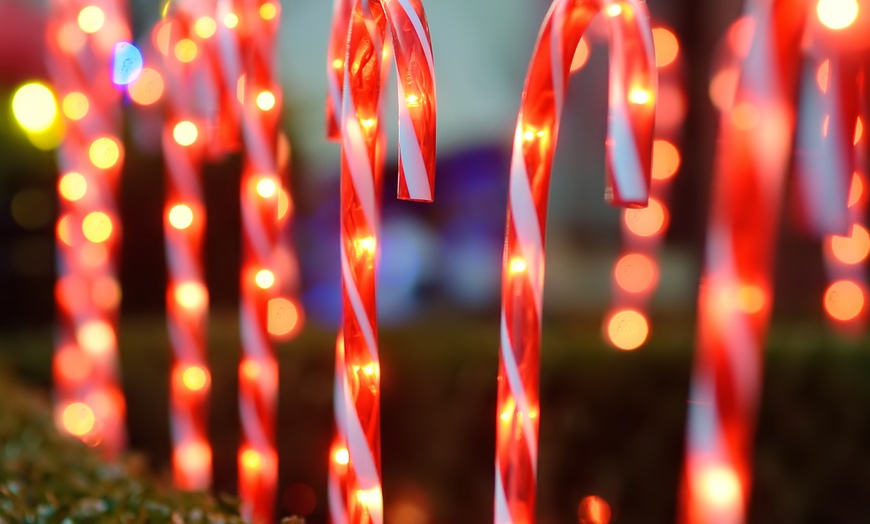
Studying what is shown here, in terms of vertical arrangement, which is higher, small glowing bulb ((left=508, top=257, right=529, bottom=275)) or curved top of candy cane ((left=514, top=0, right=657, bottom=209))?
curved top of candy cane ((left=514, top=0, right=657, bottom=209))

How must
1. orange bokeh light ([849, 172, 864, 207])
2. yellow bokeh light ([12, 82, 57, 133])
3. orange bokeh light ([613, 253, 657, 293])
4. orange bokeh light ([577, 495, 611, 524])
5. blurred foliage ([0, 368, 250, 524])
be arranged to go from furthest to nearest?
yellow bokeh light ([12, 82, 57, 133]) → orange bokeh light ([613, 253, 657, 293]) → orange bokeh light ([577, 495, 611, 524]) → blurred foliage ([0, 368, 250, 524]) → orange bokeh light ([849, 172, 864, 207])

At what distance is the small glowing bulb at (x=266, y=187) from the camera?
7.69 feet

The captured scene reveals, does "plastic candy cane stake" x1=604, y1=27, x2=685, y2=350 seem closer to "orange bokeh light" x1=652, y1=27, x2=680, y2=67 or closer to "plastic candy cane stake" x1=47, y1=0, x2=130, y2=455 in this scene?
"orange bokeh light" x1=652, y1=27, x2=680, y2=67

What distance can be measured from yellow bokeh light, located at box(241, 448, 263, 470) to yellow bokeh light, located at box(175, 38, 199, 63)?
0.97 metres

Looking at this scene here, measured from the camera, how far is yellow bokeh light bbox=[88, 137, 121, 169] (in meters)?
3.47

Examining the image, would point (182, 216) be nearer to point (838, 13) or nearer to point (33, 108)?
point (838, 13)

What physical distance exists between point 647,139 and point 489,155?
9.82 m

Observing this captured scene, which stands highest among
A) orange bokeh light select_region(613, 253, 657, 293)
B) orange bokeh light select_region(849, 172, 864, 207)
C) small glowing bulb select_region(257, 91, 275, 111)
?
small glowing bulb select_region(257, 91, 275, 111)

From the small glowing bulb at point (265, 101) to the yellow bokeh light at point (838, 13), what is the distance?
135 centimetres

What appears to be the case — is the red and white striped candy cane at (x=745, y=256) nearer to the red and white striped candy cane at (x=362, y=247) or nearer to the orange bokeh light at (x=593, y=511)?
the red and white striped candy cane at (x=362, y=247)

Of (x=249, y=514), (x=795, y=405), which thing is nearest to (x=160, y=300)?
(x=795, y=405)

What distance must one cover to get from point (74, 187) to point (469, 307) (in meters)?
6.91

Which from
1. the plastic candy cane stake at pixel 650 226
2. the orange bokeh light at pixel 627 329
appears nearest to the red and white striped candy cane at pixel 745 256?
the orange bokeh light at pixel 627 329

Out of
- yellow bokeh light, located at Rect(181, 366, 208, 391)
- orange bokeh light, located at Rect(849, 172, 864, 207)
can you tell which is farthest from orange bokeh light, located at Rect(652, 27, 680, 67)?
yellow bokeh light, located at Rect(181, 366, 208, 391)
